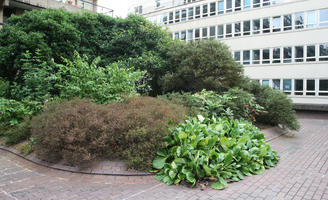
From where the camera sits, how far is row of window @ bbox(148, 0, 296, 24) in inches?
1005

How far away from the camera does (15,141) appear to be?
294 inches

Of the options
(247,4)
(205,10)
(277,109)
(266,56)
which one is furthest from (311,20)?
(277,109)

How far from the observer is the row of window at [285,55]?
21422mm

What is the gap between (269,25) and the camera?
960 inches

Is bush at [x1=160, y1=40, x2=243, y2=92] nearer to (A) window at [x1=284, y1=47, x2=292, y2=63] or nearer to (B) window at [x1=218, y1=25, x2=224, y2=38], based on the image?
(A) window at [x1=284, y1=47, x2=292, y2=63]

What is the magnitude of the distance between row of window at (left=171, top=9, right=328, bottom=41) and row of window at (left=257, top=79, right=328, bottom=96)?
16.8ft

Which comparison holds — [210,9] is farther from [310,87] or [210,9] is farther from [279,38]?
[310,87]

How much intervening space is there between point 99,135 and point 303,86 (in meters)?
22.3

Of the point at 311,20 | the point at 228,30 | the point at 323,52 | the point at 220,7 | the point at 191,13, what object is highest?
the point at 191,13

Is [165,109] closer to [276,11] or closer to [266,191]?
[266,191]

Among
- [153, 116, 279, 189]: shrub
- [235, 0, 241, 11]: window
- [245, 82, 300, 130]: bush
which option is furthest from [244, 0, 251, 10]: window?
[153, 116, 279, 189]: shrub

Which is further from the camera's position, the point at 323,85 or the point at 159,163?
the point at 323,85

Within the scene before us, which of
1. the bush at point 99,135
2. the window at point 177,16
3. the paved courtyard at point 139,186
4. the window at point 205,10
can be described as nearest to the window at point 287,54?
the window at point 205,10

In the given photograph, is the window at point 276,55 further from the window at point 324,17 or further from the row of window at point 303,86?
the window at point 324,17
